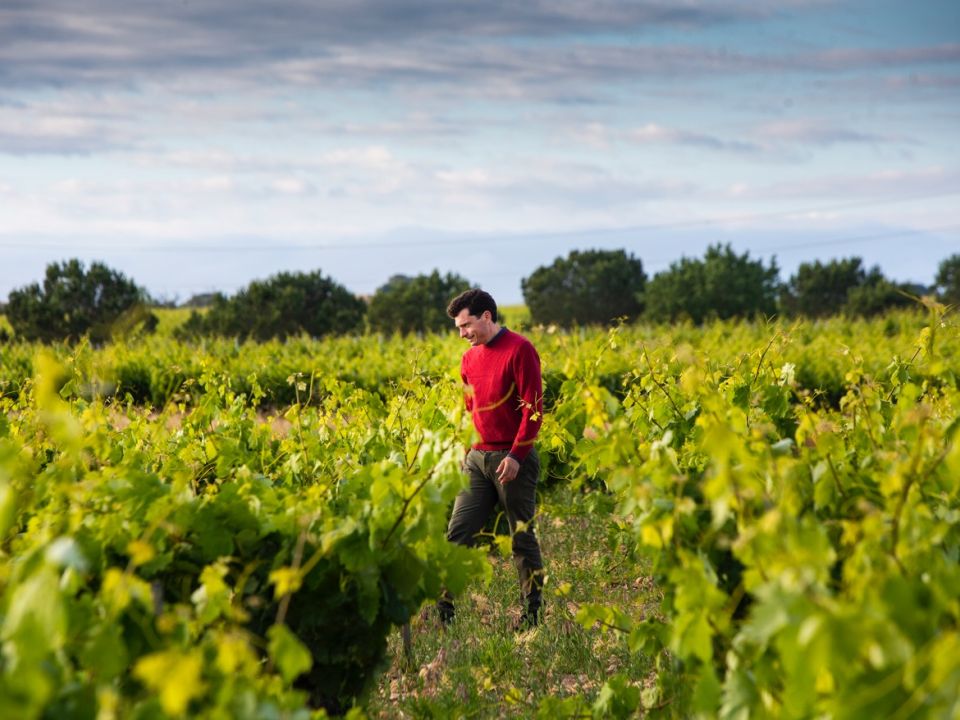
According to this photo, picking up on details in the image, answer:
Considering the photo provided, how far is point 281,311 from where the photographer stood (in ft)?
182

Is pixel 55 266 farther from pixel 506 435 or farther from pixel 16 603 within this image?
pixel 16 603

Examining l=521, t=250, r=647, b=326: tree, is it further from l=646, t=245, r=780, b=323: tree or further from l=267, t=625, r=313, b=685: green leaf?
l=267, t=625, r=313, b=685: green leaf

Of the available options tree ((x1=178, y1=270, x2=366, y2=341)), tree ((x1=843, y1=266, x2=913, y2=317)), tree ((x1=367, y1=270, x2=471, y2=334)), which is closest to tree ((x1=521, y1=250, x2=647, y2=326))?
tree ((x1=367, y1=270, x2=471, y2=334))

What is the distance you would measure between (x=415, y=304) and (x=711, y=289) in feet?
76.7

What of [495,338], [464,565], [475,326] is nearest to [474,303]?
[475,326]

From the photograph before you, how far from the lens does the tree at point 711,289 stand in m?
72.1

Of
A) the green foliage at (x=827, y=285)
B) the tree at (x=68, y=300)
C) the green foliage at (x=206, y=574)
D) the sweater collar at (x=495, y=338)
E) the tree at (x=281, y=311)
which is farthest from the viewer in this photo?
the green foliage at (x=827, y=285)

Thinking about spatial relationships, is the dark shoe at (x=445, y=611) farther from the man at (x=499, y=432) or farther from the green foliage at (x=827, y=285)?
the green foliage at (x=827, y=285)

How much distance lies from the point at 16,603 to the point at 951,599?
2.32m

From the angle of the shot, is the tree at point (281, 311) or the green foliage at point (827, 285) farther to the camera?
the green foliage at point (827, 285)

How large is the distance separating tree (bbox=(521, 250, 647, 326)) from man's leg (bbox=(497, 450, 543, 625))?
69531 mm

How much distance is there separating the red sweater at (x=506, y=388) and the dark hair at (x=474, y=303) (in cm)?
20

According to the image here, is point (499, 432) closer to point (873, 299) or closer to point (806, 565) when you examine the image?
point (806, 565)

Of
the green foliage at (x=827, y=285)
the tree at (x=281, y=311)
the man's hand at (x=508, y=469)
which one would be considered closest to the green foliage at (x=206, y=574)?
the man's hand at (x=508, y=469)
